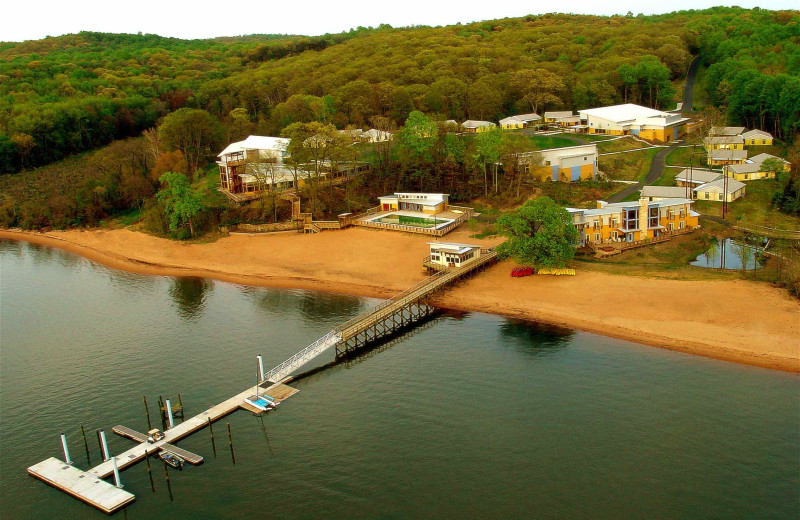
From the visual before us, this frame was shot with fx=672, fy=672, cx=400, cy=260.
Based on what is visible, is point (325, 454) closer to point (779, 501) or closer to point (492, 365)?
point (492, 365)

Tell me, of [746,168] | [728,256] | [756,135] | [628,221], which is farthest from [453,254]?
[756,135]

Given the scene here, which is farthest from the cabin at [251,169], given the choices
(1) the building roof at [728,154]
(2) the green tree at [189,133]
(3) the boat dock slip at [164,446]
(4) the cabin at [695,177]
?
(1) the building roof at [728,154]

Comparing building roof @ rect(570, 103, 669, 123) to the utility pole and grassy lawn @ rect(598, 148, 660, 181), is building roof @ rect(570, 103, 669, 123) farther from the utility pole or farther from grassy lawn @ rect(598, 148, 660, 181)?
the utility pole

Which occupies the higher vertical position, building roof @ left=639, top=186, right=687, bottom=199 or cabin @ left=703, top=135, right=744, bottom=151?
cabin @ left=703, top=135, right=744, bottom=151

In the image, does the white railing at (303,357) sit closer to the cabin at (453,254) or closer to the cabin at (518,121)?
the cabin at (453,254)

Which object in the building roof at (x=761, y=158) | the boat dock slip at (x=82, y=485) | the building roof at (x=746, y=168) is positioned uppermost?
the building roof at (x=761, y=158)

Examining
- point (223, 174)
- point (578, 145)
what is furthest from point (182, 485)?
point (578, 145)

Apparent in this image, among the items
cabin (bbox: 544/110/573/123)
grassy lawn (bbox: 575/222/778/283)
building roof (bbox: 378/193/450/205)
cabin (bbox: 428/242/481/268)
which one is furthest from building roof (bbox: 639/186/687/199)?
cabin (bbox: 544/110/573/123)
